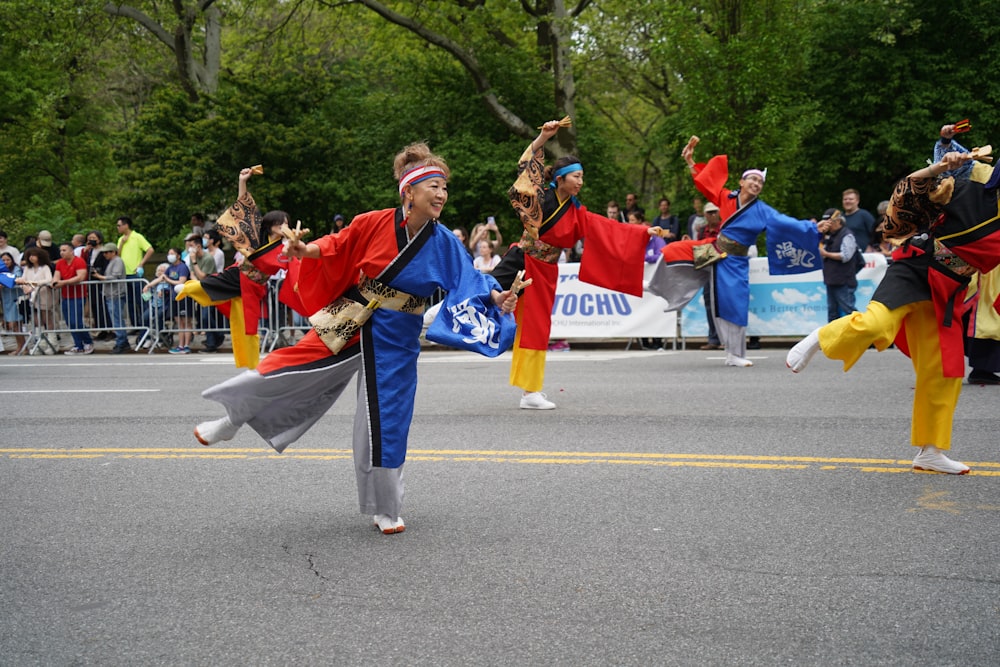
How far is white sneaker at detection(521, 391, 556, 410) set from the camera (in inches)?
339

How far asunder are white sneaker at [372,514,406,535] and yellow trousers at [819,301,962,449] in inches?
94.6

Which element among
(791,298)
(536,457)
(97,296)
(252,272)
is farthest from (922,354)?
(97,296)

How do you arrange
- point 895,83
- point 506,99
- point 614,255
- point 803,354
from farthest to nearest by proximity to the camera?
point 506,99, point 895,83, point 614,255, point 803,354

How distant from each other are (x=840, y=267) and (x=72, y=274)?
1196 cm

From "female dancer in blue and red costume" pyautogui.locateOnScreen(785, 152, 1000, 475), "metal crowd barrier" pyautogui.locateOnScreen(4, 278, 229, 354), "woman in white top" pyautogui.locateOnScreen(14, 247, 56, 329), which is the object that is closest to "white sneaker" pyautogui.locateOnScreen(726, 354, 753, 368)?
"female dancer in blue and red costume" pyautogui.locateOnScreen(785, 152, 1000, 475)

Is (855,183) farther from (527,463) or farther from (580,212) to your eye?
(527,463)

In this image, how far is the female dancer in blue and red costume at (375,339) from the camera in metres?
4.77

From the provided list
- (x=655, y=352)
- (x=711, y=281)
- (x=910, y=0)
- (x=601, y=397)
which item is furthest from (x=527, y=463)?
A: (x=910, y=0)

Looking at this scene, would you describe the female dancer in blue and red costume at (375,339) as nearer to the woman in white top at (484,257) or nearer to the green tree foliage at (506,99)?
the woman in white top at (484,257)

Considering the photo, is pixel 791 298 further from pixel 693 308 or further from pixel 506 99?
pixel 506 99

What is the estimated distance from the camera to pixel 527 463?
632cm

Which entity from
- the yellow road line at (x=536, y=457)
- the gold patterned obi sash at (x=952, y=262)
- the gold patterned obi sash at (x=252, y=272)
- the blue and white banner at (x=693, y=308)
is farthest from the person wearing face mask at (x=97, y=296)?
the gold patterned obi sash at (x=952, y=262)

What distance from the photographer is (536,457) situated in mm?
6504

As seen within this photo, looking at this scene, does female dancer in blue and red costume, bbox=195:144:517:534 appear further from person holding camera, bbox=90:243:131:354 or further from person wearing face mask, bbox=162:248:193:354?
person holding camera, bbox=90:243:131:354
